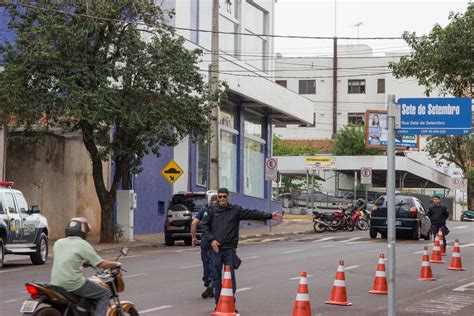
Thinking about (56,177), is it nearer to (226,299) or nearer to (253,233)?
(253,233)

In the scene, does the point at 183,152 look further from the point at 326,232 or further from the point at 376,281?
the point at 376,281

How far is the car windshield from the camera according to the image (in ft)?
107

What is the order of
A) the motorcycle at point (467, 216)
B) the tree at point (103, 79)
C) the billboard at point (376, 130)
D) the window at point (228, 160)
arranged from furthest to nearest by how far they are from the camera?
the motorcycle at point (467, 216), the billboard at point (376, 130), the window at point (228, 160), the tree at point (103, 79)

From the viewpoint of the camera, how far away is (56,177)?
3472cm

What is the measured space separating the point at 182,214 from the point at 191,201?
0.62 meters

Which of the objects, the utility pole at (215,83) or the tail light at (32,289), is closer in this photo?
the tail light at (32,289)

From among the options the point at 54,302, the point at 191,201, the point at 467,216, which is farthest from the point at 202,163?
the point at 54,302

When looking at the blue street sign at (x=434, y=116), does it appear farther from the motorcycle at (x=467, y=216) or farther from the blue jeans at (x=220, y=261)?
the motorcycle at (x=467, y=216)

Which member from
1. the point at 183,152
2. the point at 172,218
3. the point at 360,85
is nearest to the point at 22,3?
the point at 172,218

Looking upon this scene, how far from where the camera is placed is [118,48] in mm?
30641

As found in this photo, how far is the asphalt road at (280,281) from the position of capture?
Result: 15430 millimetres

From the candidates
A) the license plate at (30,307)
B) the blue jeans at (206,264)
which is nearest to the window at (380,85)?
the blue jeans at (206,264)

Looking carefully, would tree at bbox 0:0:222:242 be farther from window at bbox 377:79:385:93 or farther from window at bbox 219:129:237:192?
window at bbox 377:79:385:93

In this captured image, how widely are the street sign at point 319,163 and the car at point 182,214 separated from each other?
82.6ft
